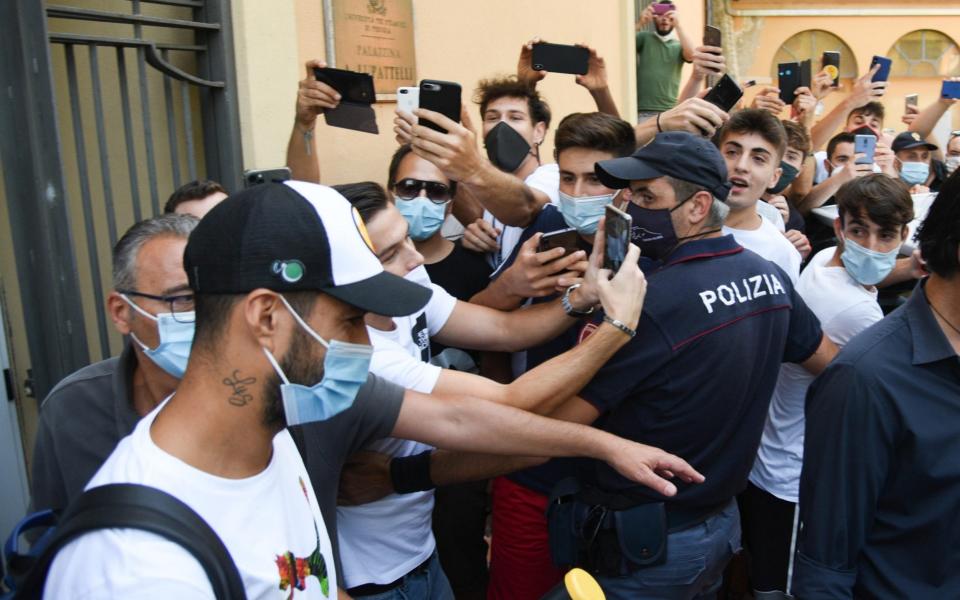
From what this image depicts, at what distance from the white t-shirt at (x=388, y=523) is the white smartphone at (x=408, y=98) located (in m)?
1.02

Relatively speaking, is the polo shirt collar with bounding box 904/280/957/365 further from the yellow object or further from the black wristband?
the black wristband

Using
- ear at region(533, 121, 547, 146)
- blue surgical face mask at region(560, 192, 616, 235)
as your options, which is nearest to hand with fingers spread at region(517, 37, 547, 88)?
ear at region(533, 121, 547, 146)

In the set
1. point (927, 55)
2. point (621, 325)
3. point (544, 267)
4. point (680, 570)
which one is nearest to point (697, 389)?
point (621, 325)

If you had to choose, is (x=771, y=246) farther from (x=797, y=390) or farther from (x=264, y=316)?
(x=264, y=316)

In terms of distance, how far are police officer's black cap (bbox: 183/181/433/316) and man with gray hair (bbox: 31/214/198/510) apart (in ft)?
2.28

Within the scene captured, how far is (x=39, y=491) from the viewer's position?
7.11ft

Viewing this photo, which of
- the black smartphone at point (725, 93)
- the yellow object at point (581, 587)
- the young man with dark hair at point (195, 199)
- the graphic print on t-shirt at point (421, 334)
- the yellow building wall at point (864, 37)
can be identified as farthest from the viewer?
the yellow building wall at point (864, 37)

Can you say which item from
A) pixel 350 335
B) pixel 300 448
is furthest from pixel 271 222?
pixel 300 448

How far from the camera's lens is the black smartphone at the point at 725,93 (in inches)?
154

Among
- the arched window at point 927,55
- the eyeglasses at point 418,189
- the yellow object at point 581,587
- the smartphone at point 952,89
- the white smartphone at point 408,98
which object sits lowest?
the yellow object at point 581,587

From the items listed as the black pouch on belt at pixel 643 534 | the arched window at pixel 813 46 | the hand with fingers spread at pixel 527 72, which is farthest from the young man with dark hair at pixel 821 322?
the arched window at pixel 813 46

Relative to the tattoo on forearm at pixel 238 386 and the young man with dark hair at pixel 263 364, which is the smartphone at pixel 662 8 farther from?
the tattoo on forearm at pixel 238 386

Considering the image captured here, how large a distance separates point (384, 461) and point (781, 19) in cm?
2068

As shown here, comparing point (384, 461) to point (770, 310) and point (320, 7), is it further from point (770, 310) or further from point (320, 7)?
point (320, 7)
